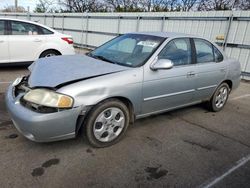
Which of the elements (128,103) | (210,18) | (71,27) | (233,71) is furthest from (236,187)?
(71,27)

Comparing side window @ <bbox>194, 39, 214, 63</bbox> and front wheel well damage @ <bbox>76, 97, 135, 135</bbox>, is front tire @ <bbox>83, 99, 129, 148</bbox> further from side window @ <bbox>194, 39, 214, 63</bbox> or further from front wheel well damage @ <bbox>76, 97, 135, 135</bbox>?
side window @ <bbox>194, 39, 214, 63</bbox>

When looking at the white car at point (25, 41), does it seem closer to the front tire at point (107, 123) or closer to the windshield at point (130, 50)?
the windshield at point (130, 50)

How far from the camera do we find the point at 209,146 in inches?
131

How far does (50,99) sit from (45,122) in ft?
0.84

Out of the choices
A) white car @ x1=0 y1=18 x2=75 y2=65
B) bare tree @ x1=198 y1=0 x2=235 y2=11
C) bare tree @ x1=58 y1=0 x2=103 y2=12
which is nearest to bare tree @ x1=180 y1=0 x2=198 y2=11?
bare tree @ x1=198 y1=0 x2=235 y2=11

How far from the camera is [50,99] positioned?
8.44 feet

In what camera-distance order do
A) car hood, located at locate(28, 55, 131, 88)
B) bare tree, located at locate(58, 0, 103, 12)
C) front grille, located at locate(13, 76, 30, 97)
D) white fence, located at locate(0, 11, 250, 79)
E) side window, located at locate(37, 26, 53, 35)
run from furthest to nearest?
bare tree, located at locate(58, 0, 103, 12) → white fence, located at locate(0, 11, 250, 79) → side window, located at locate(37, 26, 53, 35) → front grille, located at locate(13, 76, 30, 97) → car hood, located at locate(28, 55, 131, 88)

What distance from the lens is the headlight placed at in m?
2.55

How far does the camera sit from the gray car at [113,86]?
2.61 meters

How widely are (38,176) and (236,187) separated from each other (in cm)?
212

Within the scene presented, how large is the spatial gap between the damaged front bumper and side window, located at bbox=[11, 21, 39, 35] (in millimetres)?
4364

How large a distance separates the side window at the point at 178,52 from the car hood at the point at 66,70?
785 millimetres

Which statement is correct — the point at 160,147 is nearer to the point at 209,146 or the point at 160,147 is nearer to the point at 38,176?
the point at 209,146

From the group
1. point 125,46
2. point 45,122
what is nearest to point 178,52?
point 125,46
